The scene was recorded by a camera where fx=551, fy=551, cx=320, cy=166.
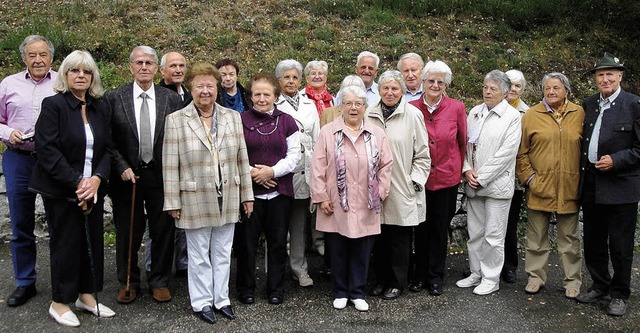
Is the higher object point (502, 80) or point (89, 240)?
point (502, 80)

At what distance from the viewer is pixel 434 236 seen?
5.11 meters

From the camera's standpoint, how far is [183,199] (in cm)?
433

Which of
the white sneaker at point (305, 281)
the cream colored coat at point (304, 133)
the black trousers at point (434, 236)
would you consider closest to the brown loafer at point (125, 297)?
the white sneaker at point (305, 281)

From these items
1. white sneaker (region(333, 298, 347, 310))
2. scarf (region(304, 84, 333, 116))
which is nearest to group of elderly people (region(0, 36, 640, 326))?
white sneaker (region(333, 298, 347, 310))

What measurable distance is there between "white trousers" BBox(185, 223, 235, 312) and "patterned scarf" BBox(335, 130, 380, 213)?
0.95 metres

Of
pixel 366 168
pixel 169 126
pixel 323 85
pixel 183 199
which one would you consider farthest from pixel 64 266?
pixel 323 85

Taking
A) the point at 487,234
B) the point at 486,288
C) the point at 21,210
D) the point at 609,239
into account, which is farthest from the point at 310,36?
the point at 609,239

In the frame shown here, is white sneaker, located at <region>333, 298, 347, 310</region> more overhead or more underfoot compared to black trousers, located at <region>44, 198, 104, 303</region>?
more underfoot

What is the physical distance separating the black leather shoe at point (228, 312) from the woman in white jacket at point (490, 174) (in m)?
2.21

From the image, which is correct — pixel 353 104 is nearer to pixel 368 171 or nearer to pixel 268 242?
pixel 368 171

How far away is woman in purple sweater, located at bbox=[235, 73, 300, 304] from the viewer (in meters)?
4.64

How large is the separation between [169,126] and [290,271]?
212cm

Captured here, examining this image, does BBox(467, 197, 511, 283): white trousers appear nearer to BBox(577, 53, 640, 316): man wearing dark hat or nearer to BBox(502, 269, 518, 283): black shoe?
BBox(502, 269, 518, 283): black shoe

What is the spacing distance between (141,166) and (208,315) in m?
1.35
